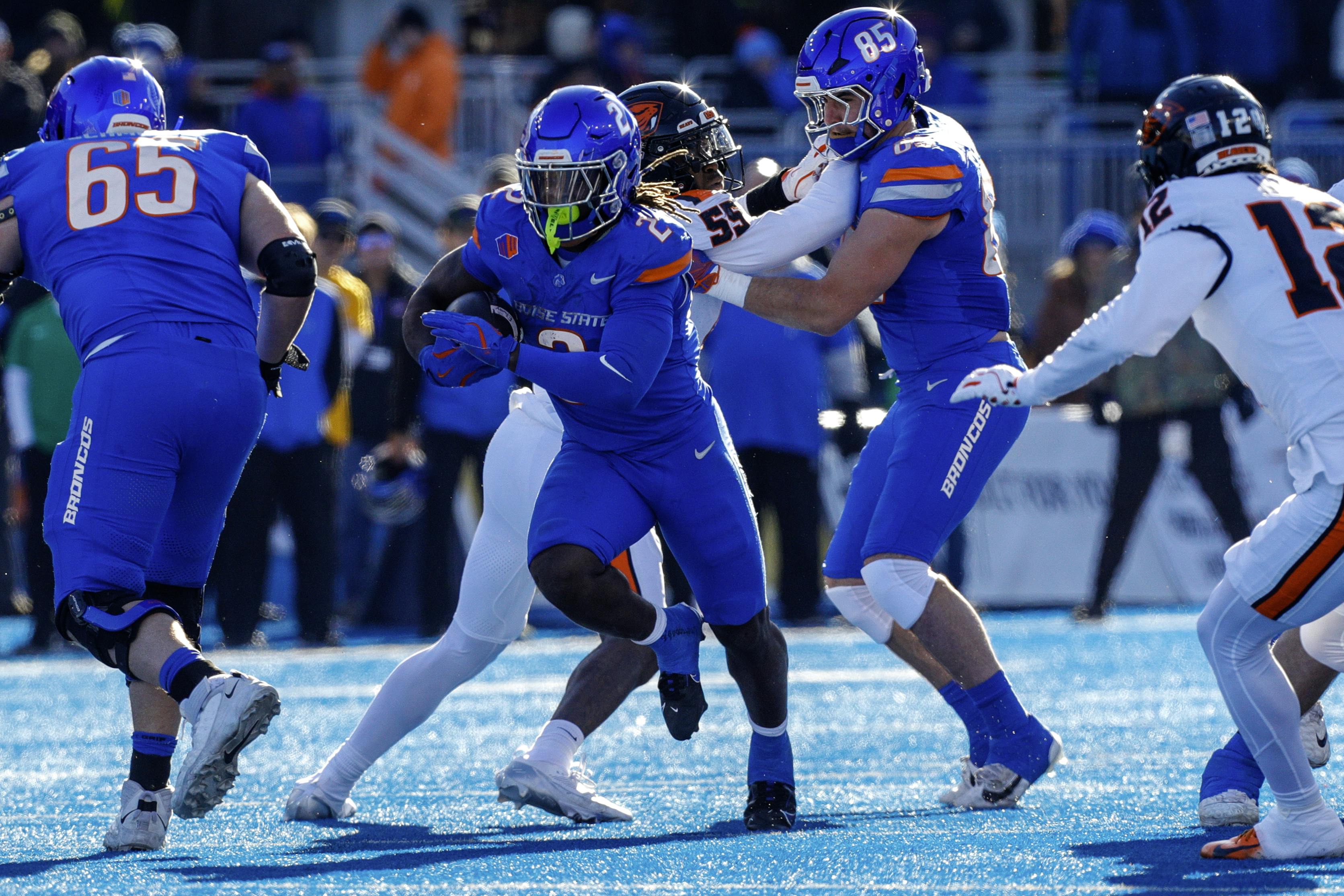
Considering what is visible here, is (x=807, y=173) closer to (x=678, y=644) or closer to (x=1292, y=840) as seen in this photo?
(x=678, y=644)

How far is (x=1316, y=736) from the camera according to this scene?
17.4 feet

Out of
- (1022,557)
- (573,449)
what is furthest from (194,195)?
(1022,557)

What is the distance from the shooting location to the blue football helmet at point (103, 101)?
16.2 feet

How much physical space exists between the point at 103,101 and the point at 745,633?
2.14 meters

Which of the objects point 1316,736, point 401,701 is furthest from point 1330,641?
point 401,701

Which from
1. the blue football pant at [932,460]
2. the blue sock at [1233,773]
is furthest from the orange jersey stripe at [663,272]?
the blue sock at [1233,773]

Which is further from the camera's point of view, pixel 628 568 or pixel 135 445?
pixel 628 568

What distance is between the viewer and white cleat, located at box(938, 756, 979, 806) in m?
5.22

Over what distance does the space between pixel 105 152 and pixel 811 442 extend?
5.82 metres

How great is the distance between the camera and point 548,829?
4945 millimetres

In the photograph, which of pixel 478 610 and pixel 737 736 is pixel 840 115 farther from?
pixel 737 736

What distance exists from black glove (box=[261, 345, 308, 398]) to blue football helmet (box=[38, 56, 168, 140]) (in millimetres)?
672

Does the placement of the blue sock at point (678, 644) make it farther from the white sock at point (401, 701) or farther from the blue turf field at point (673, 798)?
the white sock at point (401, 701)

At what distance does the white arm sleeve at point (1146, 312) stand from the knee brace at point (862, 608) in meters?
1.46
